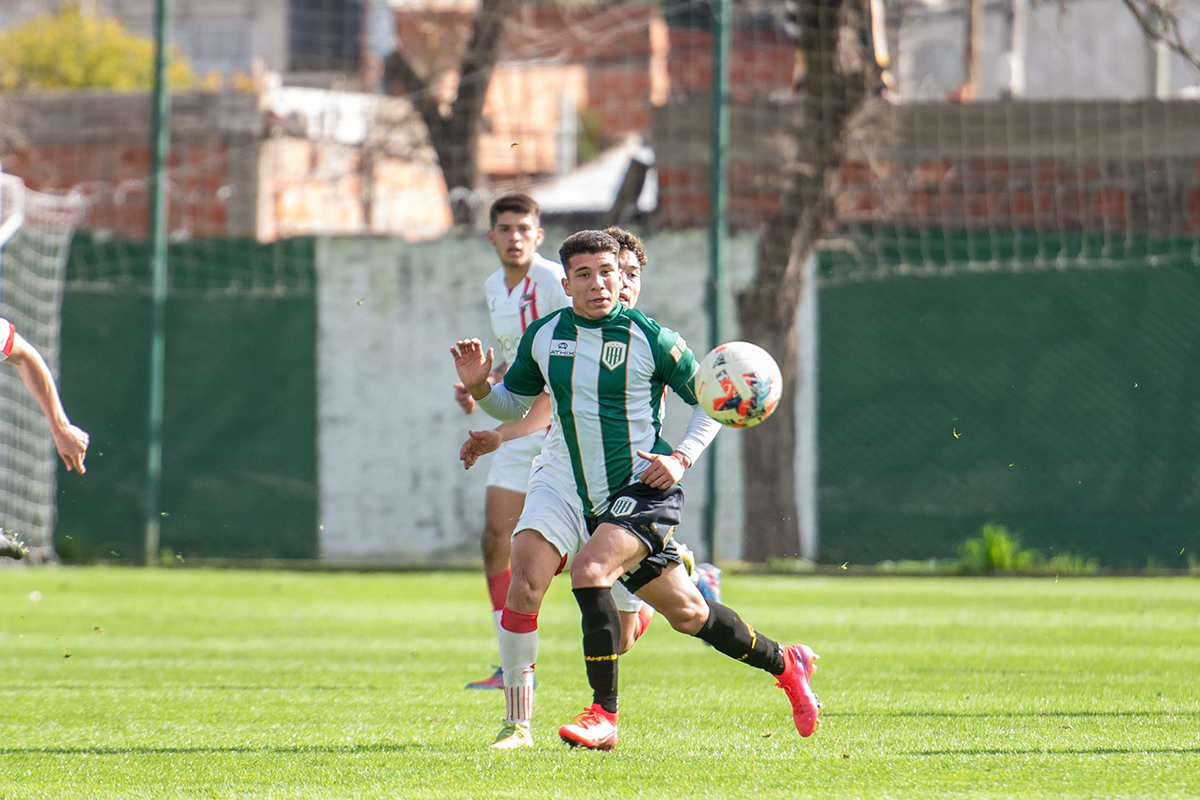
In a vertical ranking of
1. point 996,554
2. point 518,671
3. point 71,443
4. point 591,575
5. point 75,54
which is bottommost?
point 996,554

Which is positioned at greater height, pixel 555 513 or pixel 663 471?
pixel 663 471

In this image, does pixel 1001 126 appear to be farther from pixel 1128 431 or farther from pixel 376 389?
pixel 376 389

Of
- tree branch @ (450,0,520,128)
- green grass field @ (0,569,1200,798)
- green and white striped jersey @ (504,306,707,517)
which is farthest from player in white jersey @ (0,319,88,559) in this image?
tree branch @ (450,0,520,128)

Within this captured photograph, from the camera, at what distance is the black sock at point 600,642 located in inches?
226

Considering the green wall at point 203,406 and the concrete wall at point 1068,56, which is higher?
the concrete wall at point 1068,56

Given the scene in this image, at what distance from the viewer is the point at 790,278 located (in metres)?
13.9

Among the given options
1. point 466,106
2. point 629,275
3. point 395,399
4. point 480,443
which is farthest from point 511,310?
point 466,106

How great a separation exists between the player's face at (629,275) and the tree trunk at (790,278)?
7.31 m

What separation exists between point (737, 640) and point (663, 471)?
0.72m

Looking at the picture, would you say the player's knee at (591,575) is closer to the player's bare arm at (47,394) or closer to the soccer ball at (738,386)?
the soccer ball at (738,386)

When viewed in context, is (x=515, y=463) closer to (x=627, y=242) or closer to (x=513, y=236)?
(x=513, y=236)

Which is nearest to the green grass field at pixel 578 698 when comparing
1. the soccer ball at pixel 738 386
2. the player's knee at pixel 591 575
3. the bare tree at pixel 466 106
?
the player's knee at pixel 591 575

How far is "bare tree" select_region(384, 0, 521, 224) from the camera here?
55.5 feet

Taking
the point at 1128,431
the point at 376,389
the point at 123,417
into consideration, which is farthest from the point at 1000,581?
the point at 123,417
